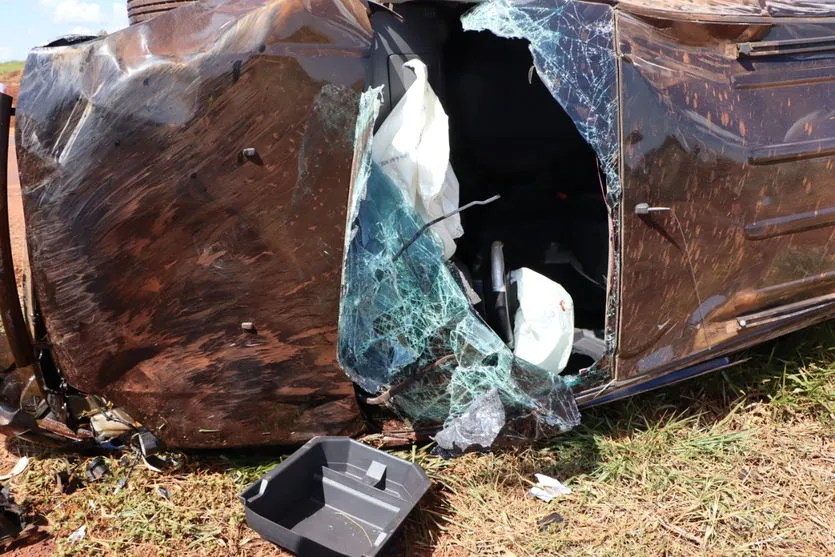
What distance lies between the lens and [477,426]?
7.30 feet

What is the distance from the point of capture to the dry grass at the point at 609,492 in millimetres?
2248

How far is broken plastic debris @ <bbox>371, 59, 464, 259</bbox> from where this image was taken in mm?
2295

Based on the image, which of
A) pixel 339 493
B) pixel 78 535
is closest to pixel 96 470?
pixel 78 535

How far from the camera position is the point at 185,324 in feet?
7.31

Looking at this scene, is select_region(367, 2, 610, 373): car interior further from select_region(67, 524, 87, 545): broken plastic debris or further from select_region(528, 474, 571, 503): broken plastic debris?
select_region(67, 524, 87, 545): broken plastic debris

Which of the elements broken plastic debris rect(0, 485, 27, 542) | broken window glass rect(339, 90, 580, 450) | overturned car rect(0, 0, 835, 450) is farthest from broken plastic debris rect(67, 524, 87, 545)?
broken window glass rect(339, 90, 580, 450)

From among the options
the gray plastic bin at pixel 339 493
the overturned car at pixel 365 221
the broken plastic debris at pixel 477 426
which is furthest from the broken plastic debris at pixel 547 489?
the gray plastic bin at pixel 339 493

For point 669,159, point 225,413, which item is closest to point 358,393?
point 225,413

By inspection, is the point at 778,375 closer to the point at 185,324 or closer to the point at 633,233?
the point at 633,233

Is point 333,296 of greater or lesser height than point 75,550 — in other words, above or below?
above

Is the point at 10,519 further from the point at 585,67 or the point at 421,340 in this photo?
the point at 585,67

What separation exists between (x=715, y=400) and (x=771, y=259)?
727mm

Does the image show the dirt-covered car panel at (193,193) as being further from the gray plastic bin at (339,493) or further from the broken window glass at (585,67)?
the broken window glass at (585,67)

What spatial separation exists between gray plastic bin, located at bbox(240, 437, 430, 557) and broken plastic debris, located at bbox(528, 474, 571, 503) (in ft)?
1.56
